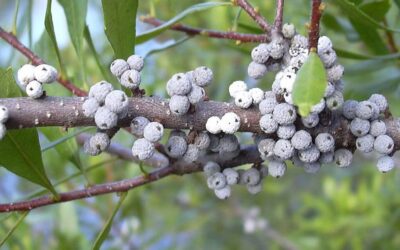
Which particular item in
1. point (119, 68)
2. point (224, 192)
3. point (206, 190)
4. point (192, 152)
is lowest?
point (206, 190)

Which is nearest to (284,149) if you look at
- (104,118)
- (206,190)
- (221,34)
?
(104,118)

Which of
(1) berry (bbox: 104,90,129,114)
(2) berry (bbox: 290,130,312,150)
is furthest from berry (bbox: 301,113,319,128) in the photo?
(1) berry (bbox: 104,90,129,114)

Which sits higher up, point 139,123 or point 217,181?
point 139,123

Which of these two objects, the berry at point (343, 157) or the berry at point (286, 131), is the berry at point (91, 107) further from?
the berry at point (343, 157)

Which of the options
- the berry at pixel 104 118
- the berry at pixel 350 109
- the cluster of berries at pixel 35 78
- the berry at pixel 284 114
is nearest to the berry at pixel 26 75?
the cluster of berries at pixel 35 78

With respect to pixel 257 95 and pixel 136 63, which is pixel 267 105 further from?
pixel 136 63

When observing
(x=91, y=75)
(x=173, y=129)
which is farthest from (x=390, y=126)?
Result: (x=91, y=75)
